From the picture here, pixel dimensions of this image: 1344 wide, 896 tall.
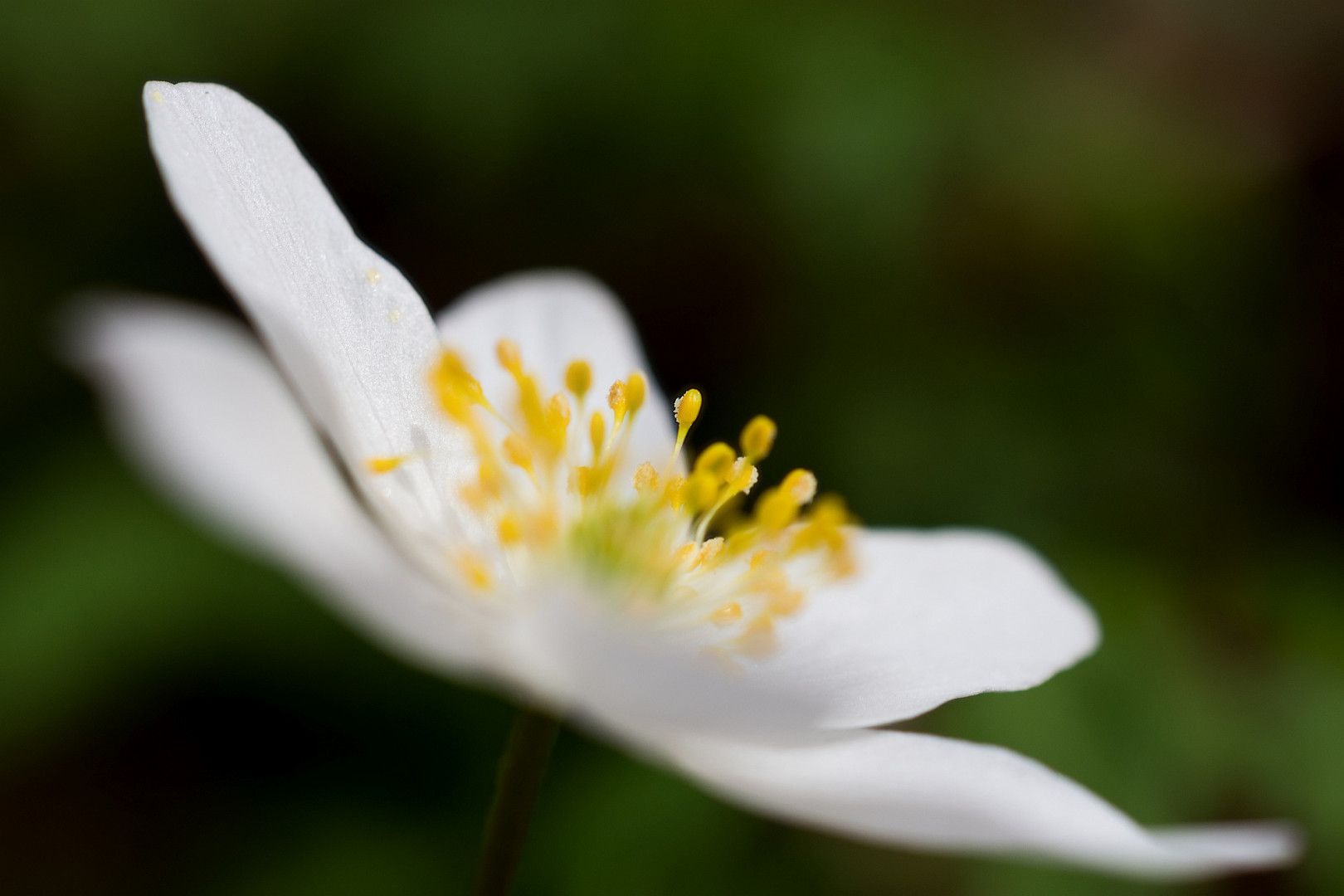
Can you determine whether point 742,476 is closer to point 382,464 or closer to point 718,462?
point 718,462

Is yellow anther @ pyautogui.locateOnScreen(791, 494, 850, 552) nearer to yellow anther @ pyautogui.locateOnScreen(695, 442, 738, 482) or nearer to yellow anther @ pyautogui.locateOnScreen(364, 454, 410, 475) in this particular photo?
yellow anther @ pyautogui.locateOnScreen(695, 442, 738, 482)

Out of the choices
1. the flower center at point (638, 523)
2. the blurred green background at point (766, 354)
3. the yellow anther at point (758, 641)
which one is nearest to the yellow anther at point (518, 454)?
the flower center at point (638, 523)

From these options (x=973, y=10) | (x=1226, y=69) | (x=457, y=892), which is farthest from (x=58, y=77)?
(x=1226, y=69)

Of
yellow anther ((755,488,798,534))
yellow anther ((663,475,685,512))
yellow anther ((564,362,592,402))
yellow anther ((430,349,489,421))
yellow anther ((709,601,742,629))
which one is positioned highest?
yellow anther ((564,362,592,402))

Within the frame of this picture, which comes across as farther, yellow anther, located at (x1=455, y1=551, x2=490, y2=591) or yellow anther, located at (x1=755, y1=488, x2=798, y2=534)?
yellow anther, located at (x1=755, y1=488, x2=798, y2=534)

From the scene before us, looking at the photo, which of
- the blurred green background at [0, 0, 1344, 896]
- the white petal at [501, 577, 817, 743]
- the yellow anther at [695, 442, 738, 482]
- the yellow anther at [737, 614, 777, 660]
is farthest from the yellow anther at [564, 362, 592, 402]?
the blurred green background at [0, 0, 1344, 896]

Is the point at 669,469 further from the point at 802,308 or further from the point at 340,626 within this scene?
the point at 802,308

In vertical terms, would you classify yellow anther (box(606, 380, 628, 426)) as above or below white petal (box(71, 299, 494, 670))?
above

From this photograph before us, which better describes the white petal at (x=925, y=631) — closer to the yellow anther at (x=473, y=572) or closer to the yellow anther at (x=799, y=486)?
the yellow anther at (x=799, y=486)
